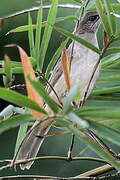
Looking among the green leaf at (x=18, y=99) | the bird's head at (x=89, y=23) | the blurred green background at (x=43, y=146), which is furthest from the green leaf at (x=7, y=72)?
the blurred green background at (x=43, y=146)

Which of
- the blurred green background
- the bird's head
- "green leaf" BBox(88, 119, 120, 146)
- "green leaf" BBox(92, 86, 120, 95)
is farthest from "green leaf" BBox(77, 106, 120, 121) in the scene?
the blurred green background

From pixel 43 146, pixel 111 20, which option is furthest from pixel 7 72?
pixel 43 146

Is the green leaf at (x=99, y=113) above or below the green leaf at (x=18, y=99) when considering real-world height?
below

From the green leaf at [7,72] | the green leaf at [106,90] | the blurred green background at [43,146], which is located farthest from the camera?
the blurred green background at [43,146]

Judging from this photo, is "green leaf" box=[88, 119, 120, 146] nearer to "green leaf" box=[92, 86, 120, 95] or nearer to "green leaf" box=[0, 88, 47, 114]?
"green leaf" box=[0, 88, 47, 114]

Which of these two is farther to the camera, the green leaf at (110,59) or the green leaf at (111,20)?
the green leaf at (110,59)

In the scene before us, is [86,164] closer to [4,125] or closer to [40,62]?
[40,62]

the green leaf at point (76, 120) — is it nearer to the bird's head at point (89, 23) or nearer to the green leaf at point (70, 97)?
the green leaf at point (70, 97)

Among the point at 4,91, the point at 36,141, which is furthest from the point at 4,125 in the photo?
the point at 36,141
